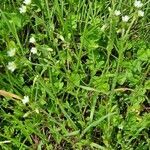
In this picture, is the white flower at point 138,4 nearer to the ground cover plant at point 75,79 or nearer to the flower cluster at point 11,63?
the ground cover plant at point 75,79

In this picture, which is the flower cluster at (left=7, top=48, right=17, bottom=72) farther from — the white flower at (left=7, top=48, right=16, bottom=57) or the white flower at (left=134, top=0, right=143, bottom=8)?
the white flower at (left=134, top=0, right=143, bottom=8)

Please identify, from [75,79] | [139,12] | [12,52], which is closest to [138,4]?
[139,12]

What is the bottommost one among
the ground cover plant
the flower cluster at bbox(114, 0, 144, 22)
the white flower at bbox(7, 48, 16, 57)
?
the ground cover plant

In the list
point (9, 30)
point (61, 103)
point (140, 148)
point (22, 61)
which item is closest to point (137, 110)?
point (140, 148)

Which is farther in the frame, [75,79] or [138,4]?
[138,4]

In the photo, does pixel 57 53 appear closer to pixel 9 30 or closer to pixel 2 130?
pixel 9 30

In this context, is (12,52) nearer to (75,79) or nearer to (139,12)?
(75,79)

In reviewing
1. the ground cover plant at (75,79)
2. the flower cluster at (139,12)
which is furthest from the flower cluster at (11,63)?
the flower cluster at (139,12)

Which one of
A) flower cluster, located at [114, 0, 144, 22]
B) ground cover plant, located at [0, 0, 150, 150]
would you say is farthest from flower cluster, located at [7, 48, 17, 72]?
flower cluster, located at [114, 0, 144, 22]

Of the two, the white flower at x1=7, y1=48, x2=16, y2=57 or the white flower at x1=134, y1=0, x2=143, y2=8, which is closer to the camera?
the white flower at x1=7, y1=48, x2=16, y2=57
